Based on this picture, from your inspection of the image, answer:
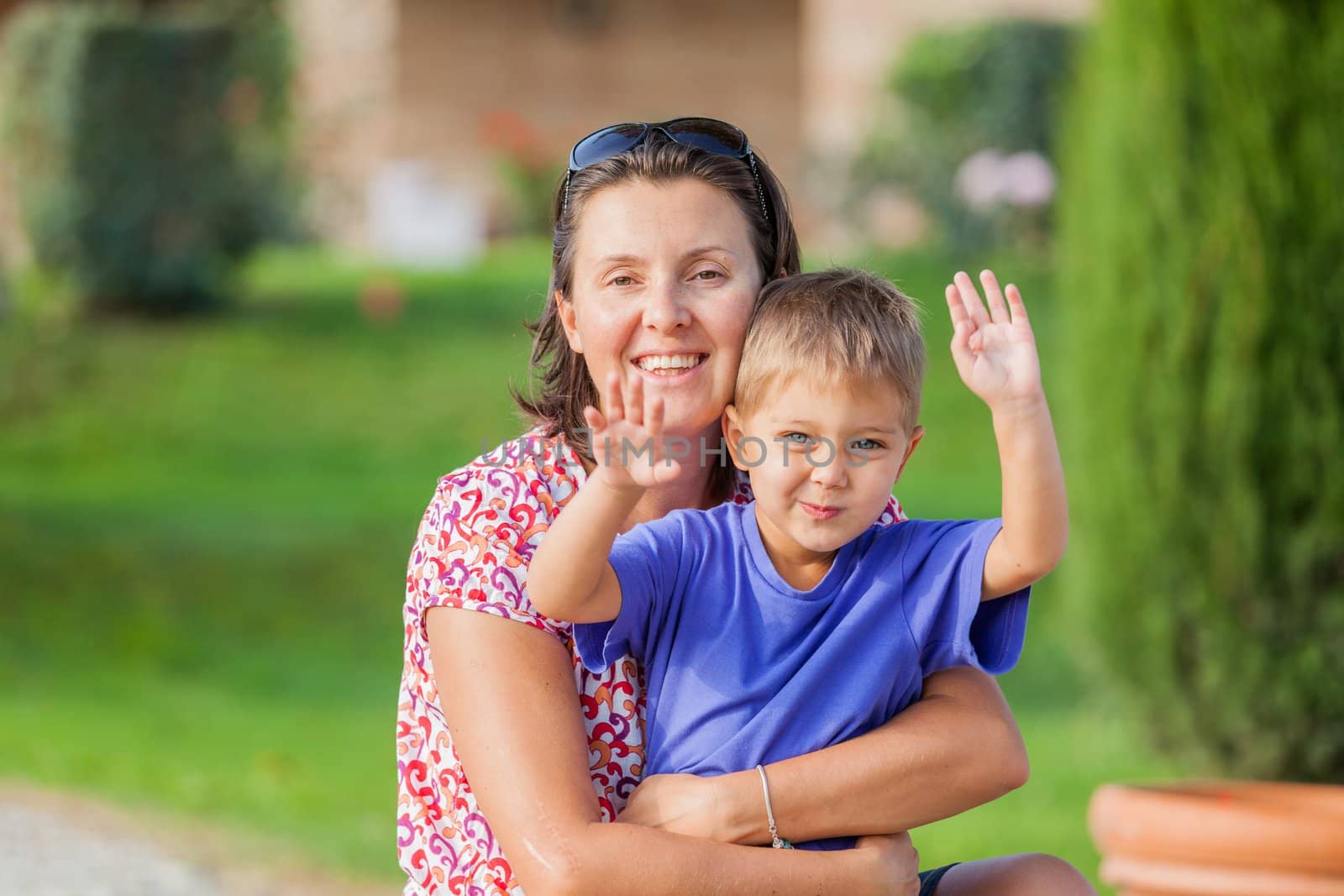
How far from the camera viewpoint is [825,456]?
84.1 inches

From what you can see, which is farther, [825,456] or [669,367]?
[669,367]

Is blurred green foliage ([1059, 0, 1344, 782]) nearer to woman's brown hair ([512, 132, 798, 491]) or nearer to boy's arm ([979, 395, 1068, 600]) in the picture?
woman's brown hair ([512, 132, 798, 491])

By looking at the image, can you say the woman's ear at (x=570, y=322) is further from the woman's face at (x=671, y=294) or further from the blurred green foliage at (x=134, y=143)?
the blurred green foliage at (x=134, y=143)

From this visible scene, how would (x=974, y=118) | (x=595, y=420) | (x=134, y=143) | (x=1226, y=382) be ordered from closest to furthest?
(x=595, y=420) < (x=1226, y=382) < (x=134, y=143) < (x=974, y=118)

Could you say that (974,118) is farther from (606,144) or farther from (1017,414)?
(1017,414)

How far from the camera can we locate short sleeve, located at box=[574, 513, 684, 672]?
2.15m

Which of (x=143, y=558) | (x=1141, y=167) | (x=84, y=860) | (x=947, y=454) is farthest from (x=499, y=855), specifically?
(x=947, y=454)

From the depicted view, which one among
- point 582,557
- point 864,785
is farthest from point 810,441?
point 864,785

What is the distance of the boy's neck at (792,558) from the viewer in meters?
2.25

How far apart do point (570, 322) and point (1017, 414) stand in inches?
25.9

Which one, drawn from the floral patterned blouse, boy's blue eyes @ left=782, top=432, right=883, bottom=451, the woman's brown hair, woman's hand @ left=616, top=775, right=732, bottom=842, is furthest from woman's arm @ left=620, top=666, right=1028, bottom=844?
the woman's brown hair

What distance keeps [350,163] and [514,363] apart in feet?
16.1

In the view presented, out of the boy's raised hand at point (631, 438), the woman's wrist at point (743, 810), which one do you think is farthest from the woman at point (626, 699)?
the boy's raised hand at point (631, 438)

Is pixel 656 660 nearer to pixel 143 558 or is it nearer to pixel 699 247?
pixel 699 247
